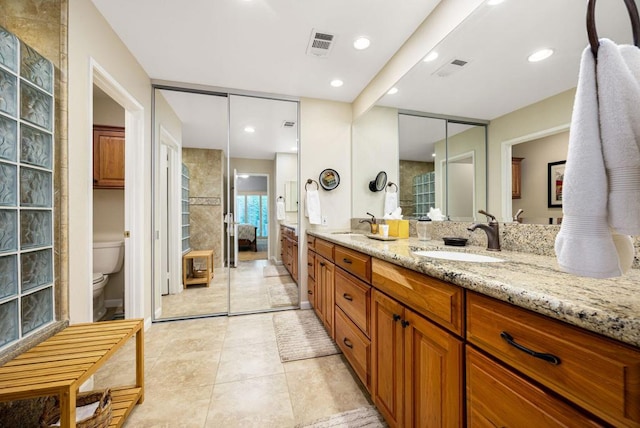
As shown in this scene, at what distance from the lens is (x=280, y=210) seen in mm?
3785

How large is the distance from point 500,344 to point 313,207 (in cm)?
228

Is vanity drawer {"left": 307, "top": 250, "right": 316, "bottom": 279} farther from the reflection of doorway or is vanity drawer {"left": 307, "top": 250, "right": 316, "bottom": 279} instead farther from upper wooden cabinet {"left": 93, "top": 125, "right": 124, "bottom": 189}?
upper wooden cabinet {"left": 93, "top": 125, "right": 124, "bottom": 189}

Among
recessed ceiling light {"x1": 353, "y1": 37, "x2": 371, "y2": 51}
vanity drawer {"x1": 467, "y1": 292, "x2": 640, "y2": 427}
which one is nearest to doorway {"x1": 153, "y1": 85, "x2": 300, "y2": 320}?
recessed ceiling light {"x1": 353, "y1": 37, "x2": 371, "y2": 51}

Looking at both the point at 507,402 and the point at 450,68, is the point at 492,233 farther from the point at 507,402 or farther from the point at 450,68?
the point at 450,68

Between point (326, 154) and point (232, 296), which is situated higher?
point (326, 154)

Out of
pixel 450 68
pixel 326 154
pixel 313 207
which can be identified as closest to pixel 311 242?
pixel 313 207

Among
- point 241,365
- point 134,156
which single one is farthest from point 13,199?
point 241,365

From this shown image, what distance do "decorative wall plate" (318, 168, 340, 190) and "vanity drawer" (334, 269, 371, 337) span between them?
129 cm

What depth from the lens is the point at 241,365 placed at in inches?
71.7

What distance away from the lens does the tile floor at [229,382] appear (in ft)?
4.50

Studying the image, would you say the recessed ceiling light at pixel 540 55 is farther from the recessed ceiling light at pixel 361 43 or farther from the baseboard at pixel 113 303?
the baseboard at pixel 113 303

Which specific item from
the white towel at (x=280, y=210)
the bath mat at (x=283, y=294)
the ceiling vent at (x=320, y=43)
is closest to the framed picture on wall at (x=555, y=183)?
the ceiling vent at (x=320, y=43)

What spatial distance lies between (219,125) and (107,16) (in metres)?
1.79

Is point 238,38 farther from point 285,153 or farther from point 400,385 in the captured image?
point 400,385
